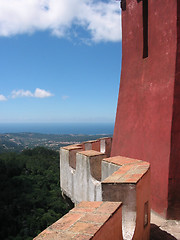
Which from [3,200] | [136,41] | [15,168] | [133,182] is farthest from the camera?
[15,168]

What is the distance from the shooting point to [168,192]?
4152 mm

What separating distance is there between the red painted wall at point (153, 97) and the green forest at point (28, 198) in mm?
3960

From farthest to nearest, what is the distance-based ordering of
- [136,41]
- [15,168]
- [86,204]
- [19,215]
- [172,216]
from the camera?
[15,168] → [19,215] → [136,41] → [172,216] → [86,204]

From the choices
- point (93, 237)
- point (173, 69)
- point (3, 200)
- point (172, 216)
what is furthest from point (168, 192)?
point (3, 200)

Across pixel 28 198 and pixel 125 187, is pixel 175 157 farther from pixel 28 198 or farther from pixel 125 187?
pixel 28 198

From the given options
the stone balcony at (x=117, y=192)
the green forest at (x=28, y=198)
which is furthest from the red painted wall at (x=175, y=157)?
the green forest at (x=28, y=198)

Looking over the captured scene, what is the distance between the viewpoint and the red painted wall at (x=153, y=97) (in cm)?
430

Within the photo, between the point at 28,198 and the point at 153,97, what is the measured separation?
8.98 metres

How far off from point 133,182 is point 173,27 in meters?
3.15

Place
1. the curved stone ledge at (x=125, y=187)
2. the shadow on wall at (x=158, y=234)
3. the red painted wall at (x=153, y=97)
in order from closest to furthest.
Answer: the curved stone ledge at (x=125, y=187) < the shadow on wall at (x=158, y=234) < the red painted wall at (x=153, y=97)

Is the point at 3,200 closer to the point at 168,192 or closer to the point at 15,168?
the point at 15,168

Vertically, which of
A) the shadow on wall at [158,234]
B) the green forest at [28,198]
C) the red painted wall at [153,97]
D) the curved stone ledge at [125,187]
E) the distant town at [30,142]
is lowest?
the distant town at [30,142]

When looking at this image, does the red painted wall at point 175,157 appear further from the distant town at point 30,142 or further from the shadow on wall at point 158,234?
the distant town at point 30,142

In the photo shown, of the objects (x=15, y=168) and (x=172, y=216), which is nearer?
(x=172, y=216)
